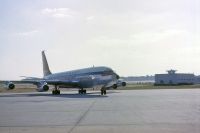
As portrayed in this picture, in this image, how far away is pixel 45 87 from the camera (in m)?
54.0

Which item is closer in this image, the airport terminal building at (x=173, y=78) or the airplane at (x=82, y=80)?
the airplane at (x=82, y=80)

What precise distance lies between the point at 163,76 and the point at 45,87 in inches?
3467

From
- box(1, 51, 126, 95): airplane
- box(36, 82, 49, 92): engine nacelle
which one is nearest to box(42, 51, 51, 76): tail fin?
box(1, 51, 126, 95): airplane

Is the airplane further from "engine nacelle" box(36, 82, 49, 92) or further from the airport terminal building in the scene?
the airport terminal building

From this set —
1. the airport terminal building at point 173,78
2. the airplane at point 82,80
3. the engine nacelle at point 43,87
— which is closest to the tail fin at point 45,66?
the airplane at point 82,80

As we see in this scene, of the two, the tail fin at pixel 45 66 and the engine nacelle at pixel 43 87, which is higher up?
the tail fin at pixel 45 66

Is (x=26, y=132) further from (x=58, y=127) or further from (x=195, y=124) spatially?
(x=195, y=124)

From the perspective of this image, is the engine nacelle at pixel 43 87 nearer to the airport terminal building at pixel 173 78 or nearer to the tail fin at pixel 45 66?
the tail fin at pixel 45 66

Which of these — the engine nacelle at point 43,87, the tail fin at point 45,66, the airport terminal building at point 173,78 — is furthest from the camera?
the airport terminal building at point 173,78

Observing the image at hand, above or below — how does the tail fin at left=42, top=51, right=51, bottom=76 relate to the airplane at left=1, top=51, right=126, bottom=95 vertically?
above

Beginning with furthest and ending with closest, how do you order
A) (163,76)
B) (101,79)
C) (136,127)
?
(163,76) < (101,79) < (136,127)

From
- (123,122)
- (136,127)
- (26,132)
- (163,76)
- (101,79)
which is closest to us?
(26,132)

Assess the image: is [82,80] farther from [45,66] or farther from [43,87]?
[45,66]

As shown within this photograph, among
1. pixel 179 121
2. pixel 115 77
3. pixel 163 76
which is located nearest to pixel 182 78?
pixel 163 76
